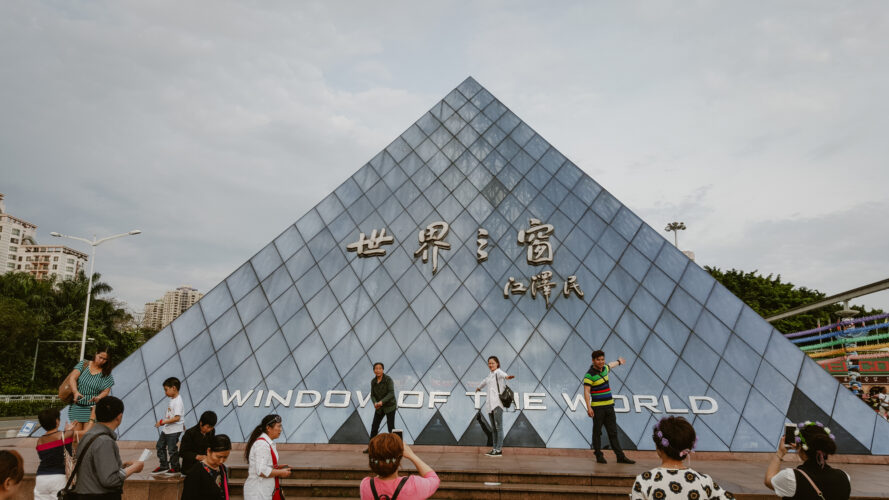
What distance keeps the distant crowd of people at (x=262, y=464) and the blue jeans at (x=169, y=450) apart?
0.92m

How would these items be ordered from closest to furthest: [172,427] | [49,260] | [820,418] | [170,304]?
[172,427] < [820,418] < [49,260] < [170,304]

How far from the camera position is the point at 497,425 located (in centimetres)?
755

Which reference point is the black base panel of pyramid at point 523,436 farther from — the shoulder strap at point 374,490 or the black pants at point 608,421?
the shoulder strap at point 374,490

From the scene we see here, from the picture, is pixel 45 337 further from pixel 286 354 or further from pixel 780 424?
pixel 780 424

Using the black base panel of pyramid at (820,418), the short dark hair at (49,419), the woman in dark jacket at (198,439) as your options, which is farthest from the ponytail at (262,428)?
the black base panel of pyramid at (820,418)

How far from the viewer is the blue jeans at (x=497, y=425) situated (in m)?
7.52

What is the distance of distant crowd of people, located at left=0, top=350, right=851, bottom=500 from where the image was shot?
7.41ft

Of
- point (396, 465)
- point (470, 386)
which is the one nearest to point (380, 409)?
point (470, 386)

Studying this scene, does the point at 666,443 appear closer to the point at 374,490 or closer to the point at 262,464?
the point at 374,490

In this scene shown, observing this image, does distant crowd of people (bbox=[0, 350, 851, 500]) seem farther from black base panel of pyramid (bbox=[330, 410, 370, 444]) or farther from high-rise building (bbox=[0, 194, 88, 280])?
high-rise building (bbox=[0, 194, 88, 280])

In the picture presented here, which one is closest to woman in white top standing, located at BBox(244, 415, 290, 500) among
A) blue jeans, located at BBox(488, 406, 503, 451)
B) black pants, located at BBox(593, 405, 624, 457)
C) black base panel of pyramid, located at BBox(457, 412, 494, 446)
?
blue jeans, located at BBox(488, 406, 503, 451)

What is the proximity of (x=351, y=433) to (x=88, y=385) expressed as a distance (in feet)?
13.9

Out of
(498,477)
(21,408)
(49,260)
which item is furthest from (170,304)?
(498,477)

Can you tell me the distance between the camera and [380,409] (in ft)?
24.7
